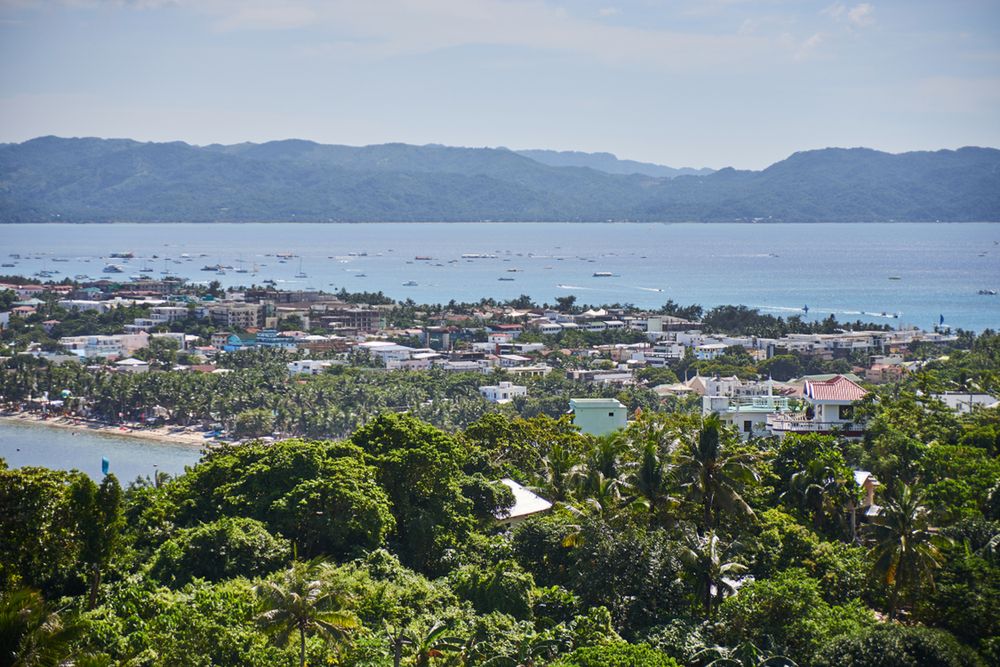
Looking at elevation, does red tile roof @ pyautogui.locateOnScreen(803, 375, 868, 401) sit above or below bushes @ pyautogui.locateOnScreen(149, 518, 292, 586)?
above

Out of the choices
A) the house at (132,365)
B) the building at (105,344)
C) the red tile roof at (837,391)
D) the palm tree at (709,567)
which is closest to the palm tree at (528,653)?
the palm tree at (709,567)

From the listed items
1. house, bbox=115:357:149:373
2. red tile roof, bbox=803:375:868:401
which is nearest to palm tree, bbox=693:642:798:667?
red tile roof, bbox=803:375:868:401

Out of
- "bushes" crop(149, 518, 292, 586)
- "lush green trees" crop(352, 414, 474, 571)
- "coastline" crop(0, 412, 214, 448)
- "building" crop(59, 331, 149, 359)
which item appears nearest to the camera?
"bushes" crop(149, 518, 292, 586)

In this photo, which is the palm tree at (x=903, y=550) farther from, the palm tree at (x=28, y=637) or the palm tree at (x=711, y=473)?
the palm tree at (x=28, y=637)

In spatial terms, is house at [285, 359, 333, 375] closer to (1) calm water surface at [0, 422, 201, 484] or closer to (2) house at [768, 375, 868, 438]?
(1) calm water surface at [0, 422, 201, 484]

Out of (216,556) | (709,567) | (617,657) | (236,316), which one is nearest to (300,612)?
(617,657)

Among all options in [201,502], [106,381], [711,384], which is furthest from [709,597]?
[106,381]

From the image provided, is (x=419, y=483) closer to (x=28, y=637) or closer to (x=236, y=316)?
(x=28, y=637)
